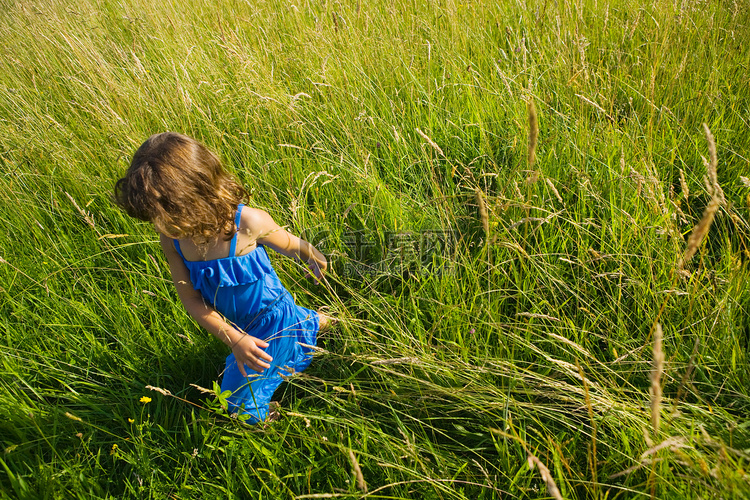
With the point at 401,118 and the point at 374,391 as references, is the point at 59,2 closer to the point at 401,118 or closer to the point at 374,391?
the point at 401,118

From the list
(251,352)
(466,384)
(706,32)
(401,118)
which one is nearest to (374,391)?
(466,384)

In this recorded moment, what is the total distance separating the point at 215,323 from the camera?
1.51 metres

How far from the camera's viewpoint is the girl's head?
4.37 ft

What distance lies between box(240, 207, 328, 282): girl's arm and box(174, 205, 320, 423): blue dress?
41 millimetres

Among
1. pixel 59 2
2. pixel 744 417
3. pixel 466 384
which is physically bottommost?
pixel 744 417

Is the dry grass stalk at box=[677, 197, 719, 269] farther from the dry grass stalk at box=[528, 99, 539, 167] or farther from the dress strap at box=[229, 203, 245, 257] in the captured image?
the dress strap at box=[229, 203, 245, 257]

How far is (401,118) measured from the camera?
235cm

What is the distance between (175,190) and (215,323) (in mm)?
475

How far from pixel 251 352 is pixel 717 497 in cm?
127

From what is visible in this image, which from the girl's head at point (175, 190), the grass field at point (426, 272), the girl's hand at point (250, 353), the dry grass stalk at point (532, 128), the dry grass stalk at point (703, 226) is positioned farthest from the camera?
the girl's hand at point (250, 353)

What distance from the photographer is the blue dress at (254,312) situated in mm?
1541

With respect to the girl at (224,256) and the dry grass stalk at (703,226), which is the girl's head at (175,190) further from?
the dry grass stalk at (703,226)

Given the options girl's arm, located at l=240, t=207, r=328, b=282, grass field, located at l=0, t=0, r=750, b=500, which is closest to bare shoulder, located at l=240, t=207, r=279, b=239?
girl's arm, located at l=240, t=207, r=328, b=282

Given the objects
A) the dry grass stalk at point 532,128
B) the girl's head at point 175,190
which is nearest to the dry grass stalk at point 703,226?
the dry grass stalk at point 532,128
